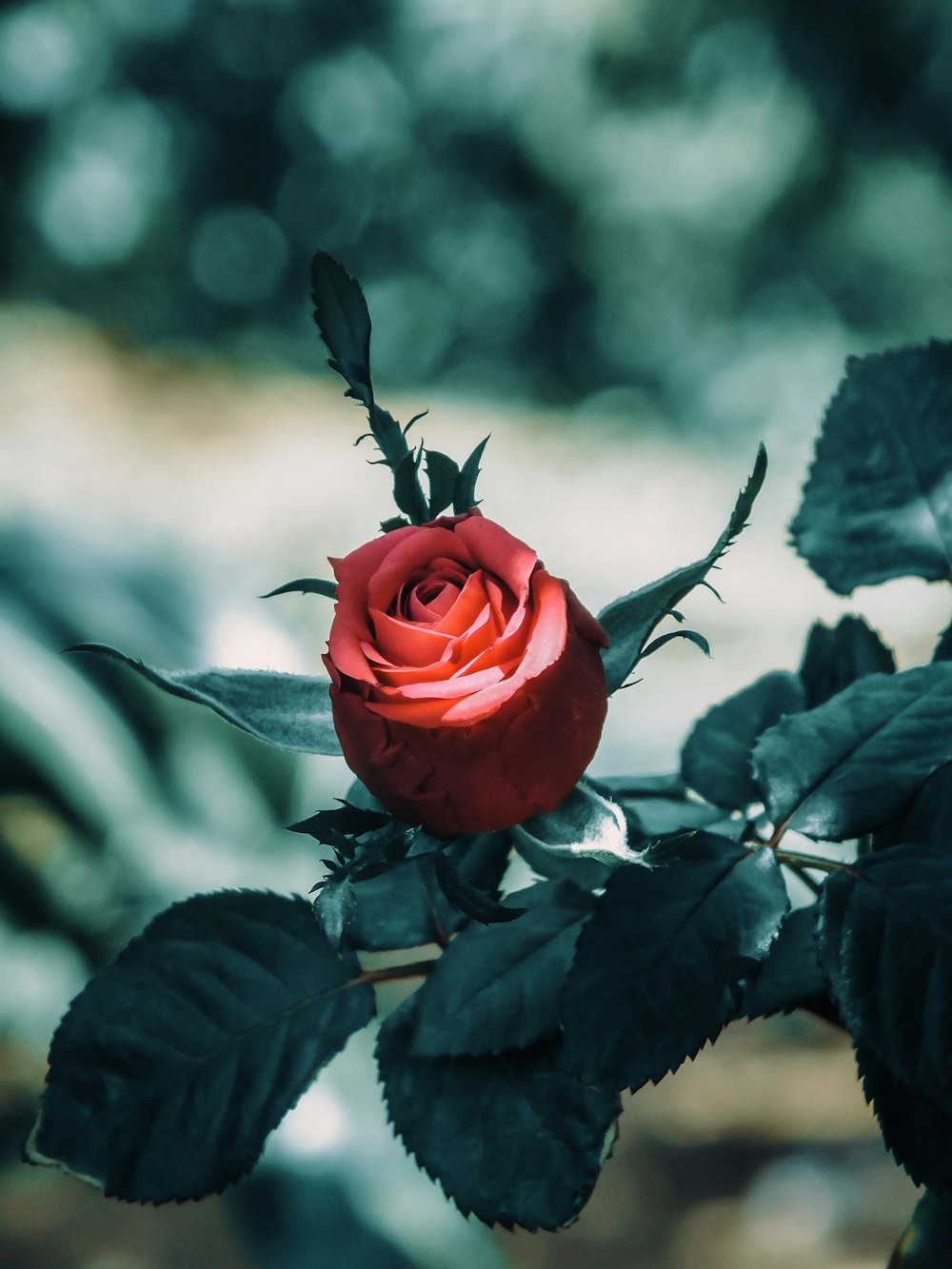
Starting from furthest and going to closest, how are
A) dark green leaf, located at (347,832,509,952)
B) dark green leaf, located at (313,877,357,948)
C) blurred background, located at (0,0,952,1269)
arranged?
blurred background, located at (0,0,952,1269), dark green leaf, located at (347,832,509,952), dark green leaf, located at (313,877,357,948)

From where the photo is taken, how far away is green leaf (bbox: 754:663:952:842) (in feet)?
0.98

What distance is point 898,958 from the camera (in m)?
0.28

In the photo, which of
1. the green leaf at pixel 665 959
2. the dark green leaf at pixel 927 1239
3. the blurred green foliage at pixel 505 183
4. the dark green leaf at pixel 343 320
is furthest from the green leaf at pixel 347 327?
the blurred green foliage at pixel 505 183

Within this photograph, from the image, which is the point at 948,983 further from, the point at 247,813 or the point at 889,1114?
the point at 247,813

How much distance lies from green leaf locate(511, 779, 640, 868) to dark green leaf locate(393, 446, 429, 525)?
0.23 ft

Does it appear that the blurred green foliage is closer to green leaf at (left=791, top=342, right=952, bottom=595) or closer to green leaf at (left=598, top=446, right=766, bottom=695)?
green leaf at (left=791, top=342, right=952, bottom=595)

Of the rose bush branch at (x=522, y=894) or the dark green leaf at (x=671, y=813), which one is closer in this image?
the rose bush branch at (x=522, y=894)

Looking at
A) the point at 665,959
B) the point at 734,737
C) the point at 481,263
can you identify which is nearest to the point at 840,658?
the point at 734,737

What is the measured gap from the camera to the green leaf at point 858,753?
30cm

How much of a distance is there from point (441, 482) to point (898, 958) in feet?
0.48

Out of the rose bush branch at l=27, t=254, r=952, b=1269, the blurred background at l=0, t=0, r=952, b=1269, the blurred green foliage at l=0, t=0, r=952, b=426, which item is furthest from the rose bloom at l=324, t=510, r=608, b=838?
the blurred green foliage at l=0, t=0, r=952, b=426

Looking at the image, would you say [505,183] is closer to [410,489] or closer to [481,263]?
[481,263]

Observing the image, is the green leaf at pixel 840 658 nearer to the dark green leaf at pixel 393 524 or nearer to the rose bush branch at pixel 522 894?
the rose bush branch at pixel 522 894

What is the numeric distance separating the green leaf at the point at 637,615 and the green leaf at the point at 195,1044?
0.38 ft
